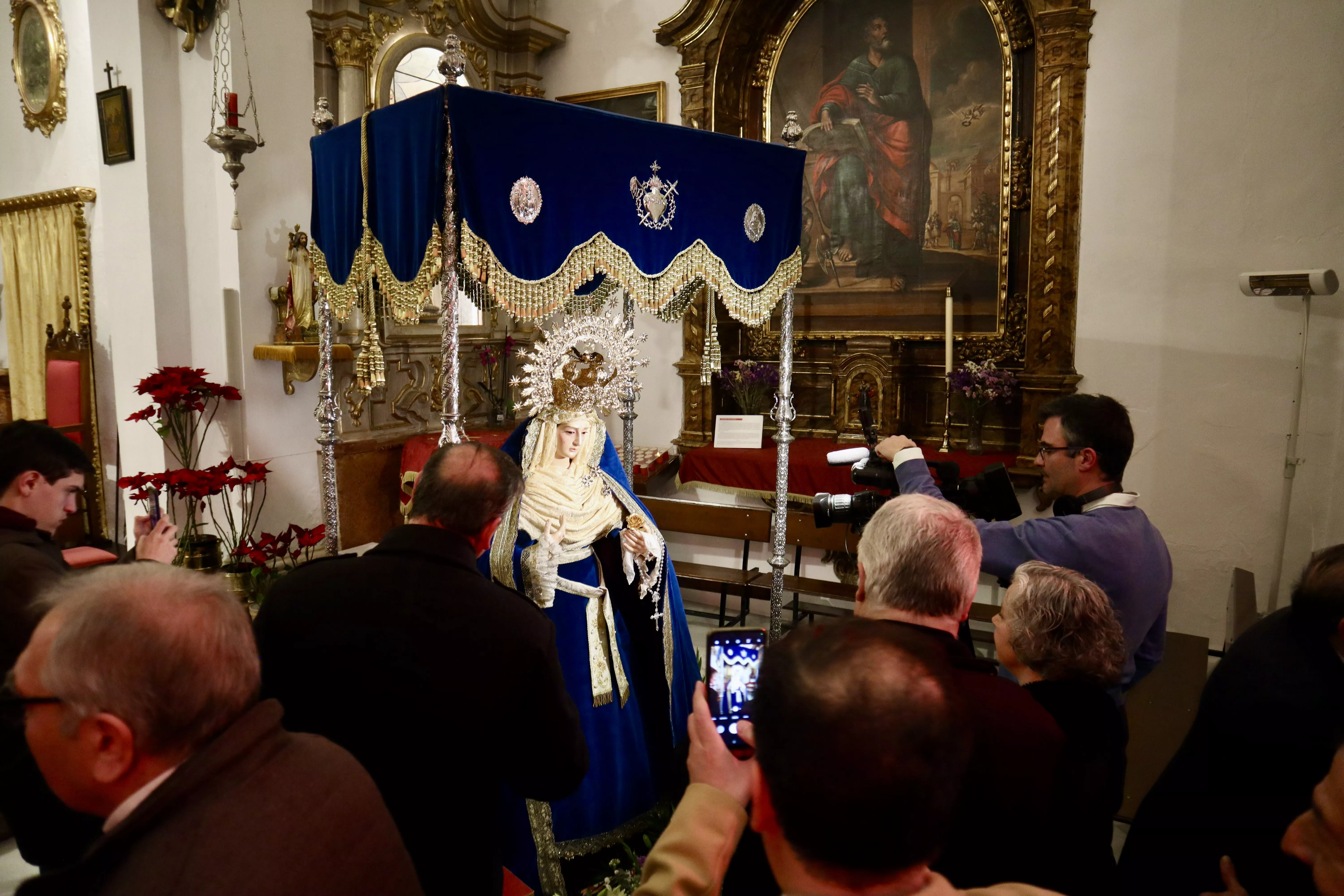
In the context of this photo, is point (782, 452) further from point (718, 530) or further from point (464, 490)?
point (464, 490)

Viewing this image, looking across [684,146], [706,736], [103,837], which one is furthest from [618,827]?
[684,146]

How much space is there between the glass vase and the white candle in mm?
295

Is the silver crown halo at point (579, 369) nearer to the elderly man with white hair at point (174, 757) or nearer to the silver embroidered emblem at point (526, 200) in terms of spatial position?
the silver embroidered emblem at point (526, 200)

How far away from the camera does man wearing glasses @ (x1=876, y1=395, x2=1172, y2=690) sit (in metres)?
2.51

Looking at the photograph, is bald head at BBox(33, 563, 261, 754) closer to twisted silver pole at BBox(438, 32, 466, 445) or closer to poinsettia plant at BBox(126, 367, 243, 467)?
twisted silver pole at BBox(438, 32, 466, 445)

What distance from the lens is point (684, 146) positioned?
3496mm

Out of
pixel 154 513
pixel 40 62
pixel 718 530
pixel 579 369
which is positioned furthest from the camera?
pixel 40 62

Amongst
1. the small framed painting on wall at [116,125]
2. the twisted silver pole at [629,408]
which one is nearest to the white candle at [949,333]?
the twisted silver pole at [629,408]

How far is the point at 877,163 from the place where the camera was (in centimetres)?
650

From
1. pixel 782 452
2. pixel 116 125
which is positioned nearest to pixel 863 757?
pixel 782 452

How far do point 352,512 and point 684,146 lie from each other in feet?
13.3

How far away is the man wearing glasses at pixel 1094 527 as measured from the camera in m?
2.51

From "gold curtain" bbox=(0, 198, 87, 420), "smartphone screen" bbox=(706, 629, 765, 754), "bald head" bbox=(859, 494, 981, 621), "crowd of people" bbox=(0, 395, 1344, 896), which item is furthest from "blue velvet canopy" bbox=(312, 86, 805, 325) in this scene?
"gold curtain" bbox=(0, 198, 87, 420)

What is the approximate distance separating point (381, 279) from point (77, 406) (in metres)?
4.24
